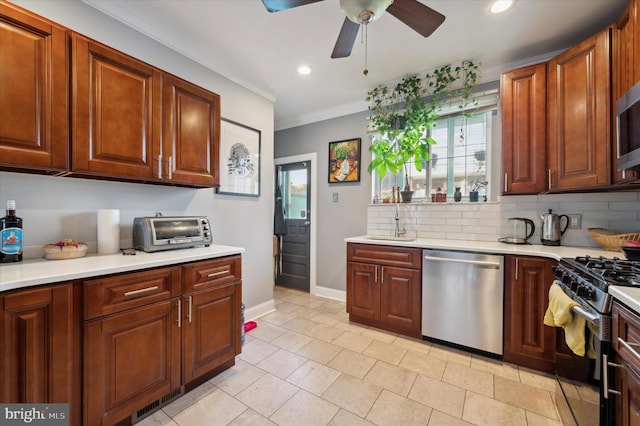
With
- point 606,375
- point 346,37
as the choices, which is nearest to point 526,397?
point 606,375

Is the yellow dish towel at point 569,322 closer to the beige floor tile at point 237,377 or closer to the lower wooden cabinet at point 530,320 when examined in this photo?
the lower wooden cabinet at point 530,320

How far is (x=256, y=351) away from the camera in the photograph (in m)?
2.28

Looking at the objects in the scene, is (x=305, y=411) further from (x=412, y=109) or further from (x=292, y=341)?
(x=412, y=109)

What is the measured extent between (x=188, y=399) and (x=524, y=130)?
3.29 m

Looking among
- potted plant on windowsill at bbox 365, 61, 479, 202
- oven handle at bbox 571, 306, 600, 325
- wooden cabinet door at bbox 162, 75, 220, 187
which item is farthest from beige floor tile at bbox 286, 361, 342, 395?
potted plant on windowsill at bbox 365, 61, 479, 202

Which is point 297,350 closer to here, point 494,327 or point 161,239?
point 161,239

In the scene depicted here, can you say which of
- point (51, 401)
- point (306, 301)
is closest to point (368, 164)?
point (306, 301)

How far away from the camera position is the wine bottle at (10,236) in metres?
1.38

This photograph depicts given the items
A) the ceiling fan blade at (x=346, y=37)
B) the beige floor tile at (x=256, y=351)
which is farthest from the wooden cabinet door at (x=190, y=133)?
the beige floor tile at (x=256, y=351)

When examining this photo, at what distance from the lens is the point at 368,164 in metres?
3.43

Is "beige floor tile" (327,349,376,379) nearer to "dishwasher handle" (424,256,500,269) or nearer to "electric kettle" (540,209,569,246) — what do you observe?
"dishwasher handle" (424,256,500,269)

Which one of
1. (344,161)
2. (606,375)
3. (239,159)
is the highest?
(344,161)

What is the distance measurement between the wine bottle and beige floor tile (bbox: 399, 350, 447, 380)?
8.50 feet

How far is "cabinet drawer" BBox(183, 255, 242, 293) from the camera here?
169 cm
